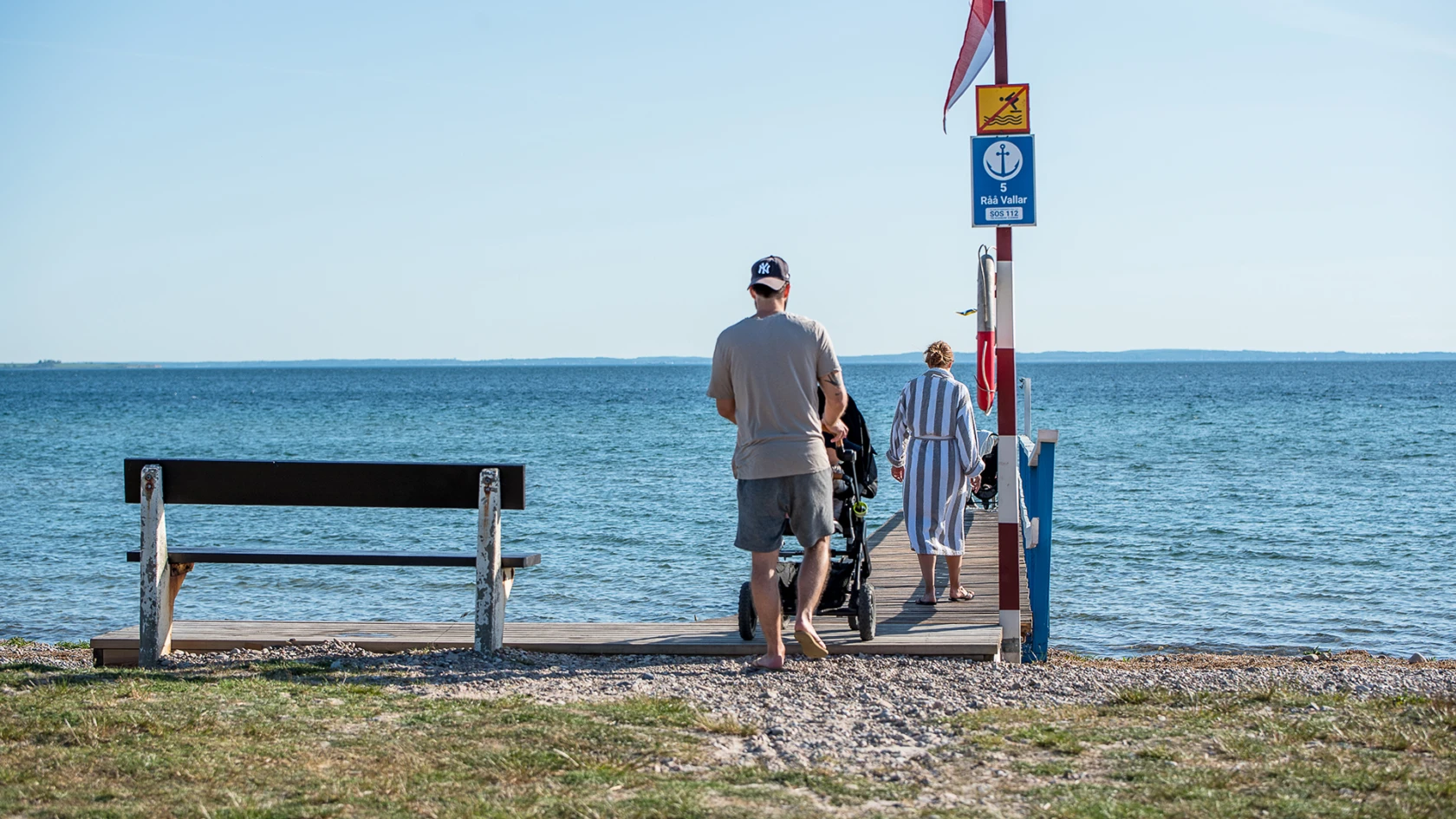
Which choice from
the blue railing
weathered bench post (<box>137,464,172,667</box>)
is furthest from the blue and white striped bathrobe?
weathered bench post (<box>137,464,172,667</box>)

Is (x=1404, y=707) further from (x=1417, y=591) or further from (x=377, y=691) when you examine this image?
(x=1417, y=591)

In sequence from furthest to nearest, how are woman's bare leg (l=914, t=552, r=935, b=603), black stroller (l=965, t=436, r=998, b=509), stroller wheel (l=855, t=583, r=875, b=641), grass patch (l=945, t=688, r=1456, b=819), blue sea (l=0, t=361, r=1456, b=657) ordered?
black stroller (l=965, t=436, r=998, b=509)
blue sea (l=0, t=361, r=1456, b=657)
woman's bare leg (l=914, t=552, r=935, b=603)
stroller wheel (l=855, t=583, r=875, b=641)
grass patch (l=945, t=688, r=1456, b=819)

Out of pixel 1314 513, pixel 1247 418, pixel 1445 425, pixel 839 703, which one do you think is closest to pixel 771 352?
pixel 839 703

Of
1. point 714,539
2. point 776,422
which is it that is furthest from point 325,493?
point 714,539

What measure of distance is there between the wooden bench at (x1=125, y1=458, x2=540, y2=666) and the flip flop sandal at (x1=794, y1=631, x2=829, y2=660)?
1.50 m

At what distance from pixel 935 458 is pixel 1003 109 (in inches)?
87.1

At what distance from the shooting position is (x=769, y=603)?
5680 mm

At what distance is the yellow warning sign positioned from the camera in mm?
6402

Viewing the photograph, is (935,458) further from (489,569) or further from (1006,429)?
(489,569)

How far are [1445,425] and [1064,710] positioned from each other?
50.9 meters

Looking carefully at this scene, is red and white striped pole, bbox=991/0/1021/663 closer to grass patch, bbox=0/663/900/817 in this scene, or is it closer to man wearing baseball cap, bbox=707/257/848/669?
man wearing baseball cap, bbox=707/257/848/669

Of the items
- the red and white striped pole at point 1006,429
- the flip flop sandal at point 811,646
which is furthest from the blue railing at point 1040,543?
the flip flop sandal at point 811,646

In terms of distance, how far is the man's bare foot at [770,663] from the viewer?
5.66 meters

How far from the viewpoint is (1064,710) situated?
15.7ft
